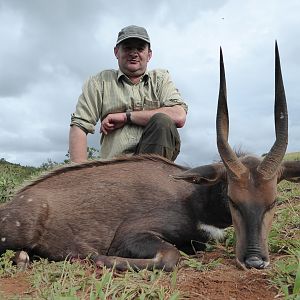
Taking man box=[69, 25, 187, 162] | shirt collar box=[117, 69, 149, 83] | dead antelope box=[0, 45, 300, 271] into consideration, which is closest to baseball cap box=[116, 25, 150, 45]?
man box=[69, 25, 187, 162]

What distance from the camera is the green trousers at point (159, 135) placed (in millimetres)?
6113

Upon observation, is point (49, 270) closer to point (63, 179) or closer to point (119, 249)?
point (119, 249)

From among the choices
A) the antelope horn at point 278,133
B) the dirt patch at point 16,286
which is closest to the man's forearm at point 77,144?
the dirt patch at point 16,286

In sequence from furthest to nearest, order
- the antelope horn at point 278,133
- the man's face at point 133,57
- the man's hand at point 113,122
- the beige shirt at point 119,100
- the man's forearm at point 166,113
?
the man's face at point 133,57
the beige shirt at point 119,100
the man's hand at point 113,122
the man's forearm at point 166,113
the antelope horn at point 278,133

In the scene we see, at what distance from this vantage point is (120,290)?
3293mm

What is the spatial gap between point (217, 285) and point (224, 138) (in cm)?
153

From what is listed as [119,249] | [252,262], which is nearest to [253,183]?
[252,262]

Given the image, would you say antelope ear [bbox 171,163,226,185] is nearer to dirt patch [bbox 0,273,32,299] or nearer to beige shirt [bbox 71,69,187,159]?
dirt patch [bbox 0,273,32,299]

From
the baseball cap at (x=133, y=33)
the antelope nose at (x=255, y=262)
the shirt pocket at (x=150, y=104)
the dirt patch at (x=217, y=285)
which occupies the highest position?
the baseball cap at (x=133, y=33)

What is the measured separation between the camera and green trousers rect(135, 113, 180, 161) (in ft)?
20.1

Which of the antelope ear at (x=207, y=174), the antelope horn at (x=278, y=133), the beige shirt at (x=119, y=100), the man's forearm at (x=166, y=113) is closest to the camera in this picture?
the antelope horn at (x=278, y=133)

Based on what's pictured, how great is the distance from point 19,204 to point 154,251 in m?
1.61

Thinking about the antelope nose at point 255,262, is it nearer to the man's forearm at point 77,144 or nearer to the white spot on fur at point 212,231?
the white spot on fur at point 212,231

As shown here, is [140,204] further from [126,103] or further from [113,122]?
[126,103]
